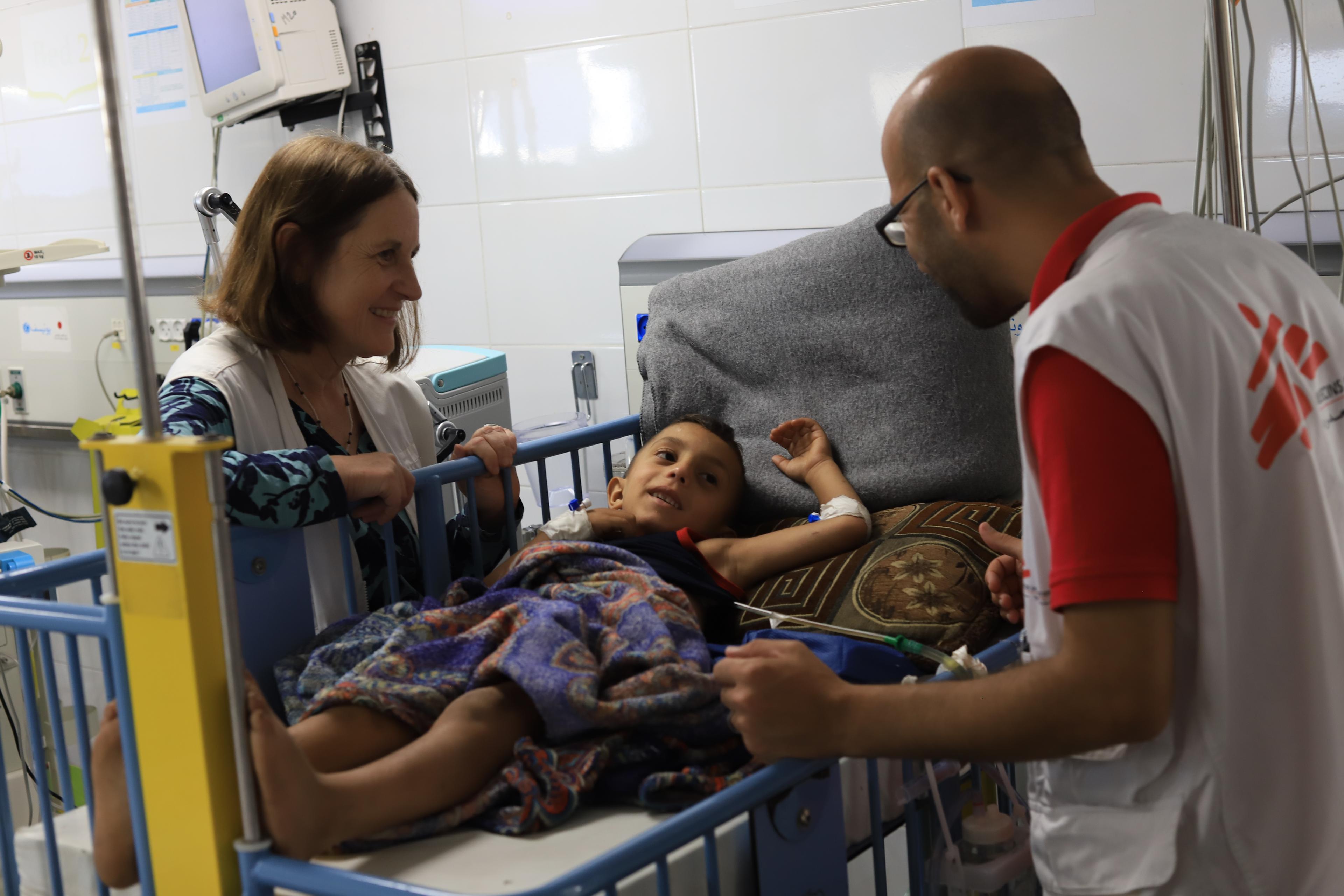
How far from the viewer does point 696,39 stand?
9.82 feet

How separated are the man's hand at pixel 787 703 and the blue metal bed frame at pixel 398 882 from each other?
0.05 meters

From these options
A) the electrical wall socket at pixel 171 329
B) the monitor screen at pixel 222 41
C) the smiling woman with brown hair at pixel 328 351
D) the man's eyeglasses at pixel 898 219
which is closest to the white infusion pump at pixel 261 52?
the monitor screen at pixel 222 41

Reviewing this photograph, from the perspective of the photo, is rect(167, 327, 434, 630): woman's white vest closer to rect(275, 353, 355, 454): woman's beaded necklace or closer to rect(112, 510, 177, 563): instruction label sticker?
rect(275, 353, 355, 454): woman's beaded necklace

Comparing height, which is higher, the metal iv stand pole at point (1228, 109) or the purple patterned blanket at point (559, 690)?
the metal iv stand pole at point (1228, 109)

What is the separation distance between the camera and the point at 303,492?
1478 millimetres

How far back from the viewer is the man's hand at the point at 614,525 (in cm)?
194

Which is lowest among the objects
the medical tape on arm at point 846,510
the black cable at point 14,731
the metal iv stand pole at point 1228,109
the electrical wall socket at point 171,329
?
the black cable at point 14,731

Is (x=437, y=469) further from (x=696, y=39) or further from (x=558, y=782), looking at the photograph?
(x=696, y=39)

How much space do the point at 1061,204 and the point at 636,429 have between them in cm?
115

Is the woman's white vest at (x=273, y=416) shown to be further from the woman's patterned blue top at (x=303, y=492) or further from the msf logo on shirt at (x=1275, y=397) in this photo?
the msf logo on shirt at (x=1275, y=397)

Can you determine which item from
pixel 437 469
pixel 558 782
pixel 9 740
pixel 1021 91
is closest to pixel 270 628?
pixel 437 469

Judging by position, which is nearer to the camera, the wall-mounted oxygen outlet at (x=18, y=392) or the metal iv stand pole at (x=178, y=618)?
the metal iv stand pole at (x=178, y=618)

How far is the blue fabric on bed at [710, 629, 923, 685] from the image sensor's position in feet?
4.74

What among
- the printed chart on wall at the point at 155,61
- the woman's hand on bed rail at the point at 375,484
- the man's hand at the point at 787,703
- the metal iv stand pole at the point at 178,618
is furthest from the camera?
the printed chart on wall at the point at 155,61
